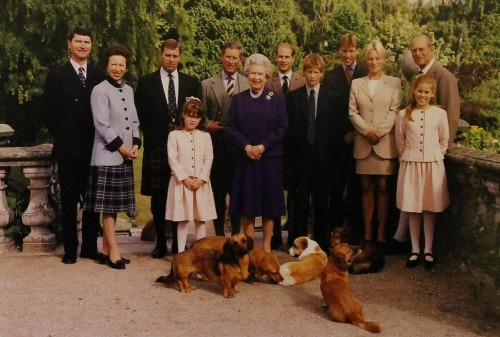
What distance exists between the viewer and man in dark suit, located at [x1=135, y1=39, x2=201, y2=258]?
7039 mm

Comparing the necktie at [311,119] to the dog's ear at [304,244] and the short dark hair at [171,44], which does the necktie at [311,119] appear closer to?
the dog's ear at [304,244]

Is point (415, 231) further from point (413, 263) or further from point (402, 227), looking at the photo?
point (402, 227)

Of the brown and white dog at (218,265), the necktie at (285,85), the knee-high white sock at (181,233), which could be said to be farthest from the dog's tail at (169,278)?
the necktie at (285,85)

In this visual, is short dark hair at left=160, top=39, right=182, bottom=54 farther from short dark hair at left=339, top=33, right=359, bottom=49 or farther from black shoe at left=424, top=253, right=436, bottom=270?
black shoe at left=424, top=253, right=436, bottom=270

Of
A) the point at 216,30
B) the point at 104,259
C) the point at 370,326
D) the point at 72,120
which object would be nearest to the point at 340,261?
the point at 370,326

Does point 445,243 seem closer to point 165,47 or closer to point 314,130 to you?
point 314,130

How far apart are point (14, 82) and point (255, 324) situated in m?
17.6

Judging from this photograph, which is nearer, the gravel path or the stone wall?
the gravel path

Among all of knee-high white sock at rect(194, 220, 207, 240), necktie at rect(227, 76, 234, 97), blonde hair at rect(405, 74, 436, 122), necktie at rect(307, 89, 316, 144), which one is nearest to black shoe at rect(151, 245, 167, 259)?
knee-high white sock at rect(194, 220, 207, 240)

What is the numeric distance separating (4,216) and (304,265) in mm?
3212

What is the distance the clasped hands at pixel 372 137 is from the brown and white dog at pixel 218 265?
1.86 metres

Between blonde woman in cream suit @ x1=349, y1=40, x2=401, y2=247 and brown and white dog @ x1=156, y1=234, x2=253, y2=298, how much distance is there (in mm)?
1844

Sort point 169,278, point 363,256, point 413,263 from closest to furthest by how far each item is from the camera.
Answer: point 169,278 → point 363,256 → point 413,263

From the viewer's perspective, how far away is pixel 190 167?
6742 millimetres
